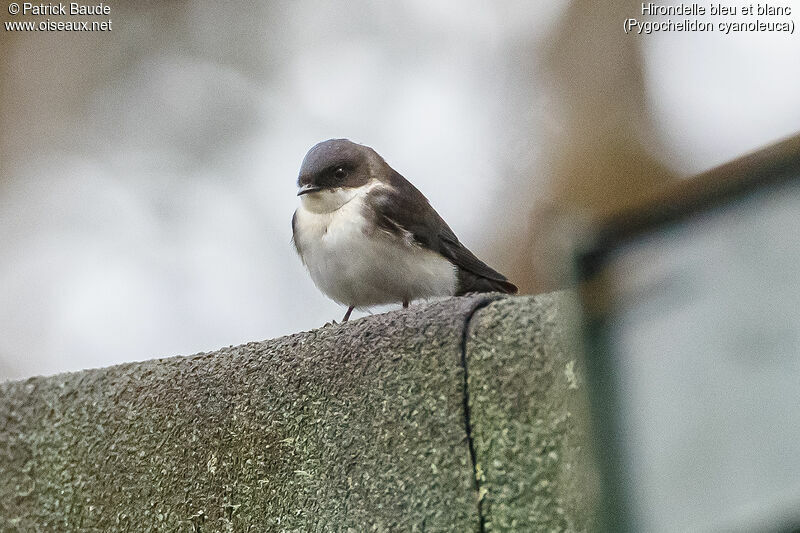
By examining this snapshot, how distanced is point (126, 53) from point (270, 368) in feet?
10.3

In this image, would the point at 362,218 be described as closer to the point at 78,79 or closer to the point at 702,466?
the point at 702,466

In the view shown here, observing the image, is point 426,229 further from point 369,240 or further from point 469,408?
point 469,408

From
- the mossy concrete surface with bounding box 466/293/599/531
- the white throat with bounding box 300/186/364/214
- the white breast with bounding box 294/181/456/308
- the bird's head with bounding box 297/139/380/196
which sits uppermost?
the bird's head with bounding box 297/139/380/196

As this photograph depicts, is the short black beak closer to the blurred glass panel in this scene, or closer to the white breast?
the white breast

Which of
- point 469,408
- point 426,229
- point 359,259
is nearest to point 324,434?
point 469,408

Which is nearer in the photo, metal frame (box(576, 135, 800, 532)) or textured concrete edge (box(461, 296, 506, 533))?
metal frame (box(576, 135, 800, 532))

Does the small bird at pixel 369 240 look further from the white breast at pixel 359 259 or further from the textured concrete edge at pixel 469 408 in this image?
the textured concrete edge at pixel 469 408

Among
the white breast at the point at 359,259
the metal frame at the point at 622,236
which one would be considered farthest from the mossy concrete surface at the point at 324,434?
the white breast at the point at 359,259

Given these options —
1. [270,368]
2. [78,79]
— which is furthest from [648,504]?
[78,79]

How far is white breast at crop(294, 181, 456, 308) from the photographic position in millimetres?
1478

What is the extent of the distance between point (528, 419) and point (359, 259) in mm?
822

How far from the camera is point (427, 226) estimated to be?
1.57 meters

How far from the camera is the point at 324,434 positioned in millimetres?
809

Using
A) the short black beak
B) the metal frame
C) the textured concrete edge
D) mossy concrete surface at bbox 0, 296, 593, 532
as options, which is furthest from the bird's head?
the metal frame
